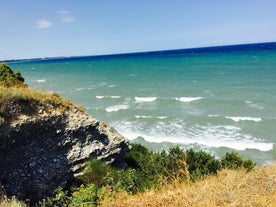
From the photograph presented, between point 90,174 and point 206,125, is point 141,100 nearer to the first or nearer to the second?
point 206,125

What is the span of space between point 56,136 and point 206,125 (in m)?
18.0

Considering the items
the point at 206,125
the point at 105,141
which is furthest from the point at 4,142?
the point at 206,125

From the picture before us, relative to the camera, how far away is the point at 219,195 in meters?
5.98

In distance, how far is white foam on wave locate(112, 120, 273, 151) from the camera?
22.3 metres

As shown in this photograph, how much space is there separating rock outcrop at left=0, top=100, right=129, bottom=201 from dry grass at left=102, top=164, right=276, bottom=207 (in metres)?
4.97

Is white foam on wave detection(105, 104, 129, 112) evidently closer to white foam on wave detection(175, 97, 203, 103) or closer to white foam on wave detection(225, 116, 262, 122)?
Result: white foam on wave detection(175, 97, 203, 103)

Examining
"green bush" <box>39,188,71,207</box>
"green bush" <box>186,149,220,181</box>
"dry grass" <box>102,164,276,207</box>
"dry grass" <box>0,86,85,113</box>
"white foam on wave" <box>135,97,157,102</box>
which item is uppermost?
"dry grass" <box>0,86,85,113</box>

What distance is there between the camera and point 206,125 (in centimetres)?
2750

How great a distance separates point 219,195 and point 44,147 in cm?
735

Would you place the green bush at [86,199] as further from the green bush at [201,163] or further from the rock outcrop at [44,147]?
the green bush at [201,163]

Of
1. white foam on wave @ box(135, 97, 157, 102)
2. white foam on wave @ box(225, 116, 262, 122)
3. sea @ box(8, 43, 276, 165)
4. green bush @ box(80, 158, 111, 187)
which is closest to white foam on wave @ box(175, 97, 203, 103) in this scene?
sea @ box(8, 43, 276, 165)

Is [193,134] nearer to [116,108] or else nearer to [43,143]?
[116,108]

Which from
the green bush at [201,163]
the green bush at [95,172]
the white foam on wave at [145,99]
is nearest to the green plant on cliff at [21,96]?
the green bush at [95,172]

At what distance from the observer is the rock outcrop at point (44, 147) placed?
10711 mm
